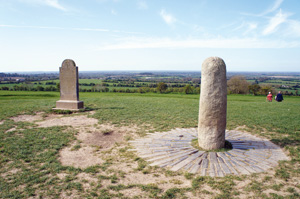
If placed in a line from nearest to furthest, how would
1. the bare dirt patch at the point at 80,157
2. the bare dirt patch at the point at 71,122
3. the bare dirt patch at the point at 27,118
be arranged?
the bare dirt patch at the point at 80,157 < the bare dirt patch at the point at 71,122 < the bare dirt patch at the point at 27,118

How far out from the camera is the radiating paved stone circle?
5.12m

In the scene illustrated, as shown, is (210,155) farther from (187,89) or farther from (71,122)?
(187,89)

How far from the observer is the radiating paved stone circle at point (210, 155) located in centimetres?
512

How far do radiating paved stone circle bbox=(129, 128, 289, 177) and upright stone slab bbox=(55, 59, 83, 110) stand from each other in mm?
7720

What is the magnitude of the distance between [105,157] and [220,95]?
3946mm

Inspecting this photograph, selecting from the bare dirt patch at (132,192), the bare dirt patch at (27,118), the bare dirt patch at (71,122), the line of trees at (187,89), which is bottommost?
the bare dirt patch at (132,192)

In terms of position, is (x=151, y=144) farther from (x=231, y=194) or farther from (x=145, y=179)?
(x=231, y=194)

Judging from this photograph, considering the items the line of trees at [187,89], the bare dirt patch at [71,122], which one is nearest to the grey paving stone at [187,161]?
the bare dirt patch at [71,122]

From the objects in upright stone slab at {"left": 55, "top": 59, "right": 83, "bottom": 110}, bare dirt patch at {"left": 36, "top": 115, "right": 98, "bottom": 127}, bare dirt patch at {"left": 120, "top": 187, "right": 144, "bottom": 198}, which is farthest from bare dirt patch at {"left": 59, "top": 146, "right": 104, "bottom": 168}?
upright stone slab at {"left": 55, "top": 59, "right": 83, "bottom": 110}

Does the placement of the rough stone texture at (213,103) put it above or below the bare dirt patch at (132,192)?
above

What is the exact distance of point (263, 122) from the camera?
10492 millimetres

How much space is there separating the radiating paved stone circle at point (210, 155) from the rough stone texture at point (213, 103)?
18.3 inches

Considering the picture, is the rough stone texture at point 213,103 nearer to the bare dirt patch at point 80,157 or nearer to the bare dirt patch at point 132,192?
the bare dirt patch at point 132,192

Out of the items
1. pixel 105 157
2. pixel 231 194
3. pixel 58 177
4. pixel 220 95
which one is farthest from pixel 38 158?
pixel 220 95
